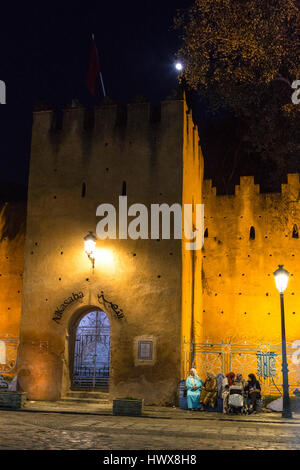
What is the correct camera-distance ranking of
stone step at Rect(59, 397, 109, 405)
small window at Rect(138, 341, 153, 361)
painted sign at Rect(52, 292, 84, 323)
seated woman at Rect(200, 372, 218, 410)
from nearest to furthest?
1. seated woman at Rect(200, 372, 218, 410)
2. stone step at Rect(59, 397, 109, 405)
3. small window at Rect(138, 341, 153, 361)
4. painted sign at Rect(52, 292, 84, 323)

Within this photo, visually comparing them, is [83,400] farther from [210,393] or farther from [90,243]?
[90,243]

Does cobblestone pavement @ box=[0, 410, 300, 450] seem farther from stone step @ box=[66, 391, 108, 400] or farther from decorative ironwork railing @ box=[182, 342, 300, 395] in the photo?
decorative ironwork railing @ box=[182, 342, 300, 395]

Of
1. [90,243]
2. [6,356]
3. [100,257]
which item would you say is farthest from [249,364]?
[6,356]

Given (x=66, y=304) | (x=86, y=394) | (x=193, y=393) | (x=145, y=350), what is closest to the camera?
(x=193, y=393)

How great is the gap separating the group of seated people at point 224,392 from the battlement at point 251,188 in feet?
28.1

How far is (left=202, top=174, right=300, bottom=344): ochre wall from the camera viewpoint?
63.2ft

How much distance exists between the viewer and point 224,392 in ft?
43.3

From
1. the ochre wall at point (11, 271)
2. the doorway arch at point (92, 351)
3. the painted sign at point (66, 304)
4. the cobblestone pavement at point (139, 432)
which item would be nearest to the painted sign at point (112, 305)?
the painted sign at point (66, 304)

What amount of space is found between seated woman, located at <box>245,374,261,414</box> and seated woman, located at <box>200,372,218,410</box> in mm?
816

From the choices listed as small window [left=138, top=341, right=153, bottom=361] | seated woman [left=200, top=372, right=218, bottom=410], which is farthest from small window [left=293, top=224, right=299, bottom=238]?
small window [left=138, top=341, right=153, bottom=361]

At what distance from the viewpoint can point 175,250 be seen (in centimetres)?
1495

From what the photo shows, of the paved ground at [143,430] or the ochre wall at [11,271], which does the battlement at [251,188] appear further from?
the paved ground at [143,430]

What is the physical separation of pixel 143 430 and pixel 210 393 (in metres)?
4.82
